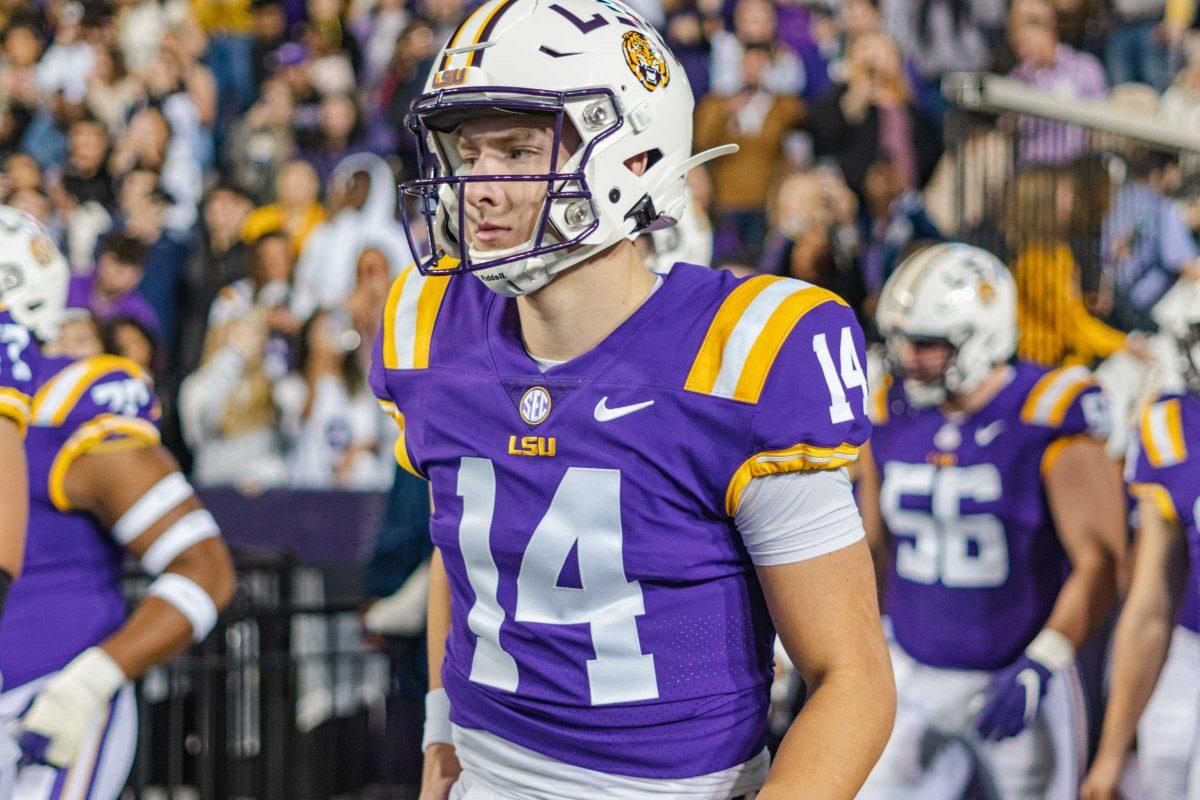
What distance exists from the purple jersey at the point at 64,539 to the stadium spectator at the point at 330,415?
4.05 m

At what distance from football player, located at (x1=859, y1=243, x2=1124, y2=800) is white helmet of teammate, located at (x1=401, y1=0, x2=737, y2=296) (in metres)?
2.48

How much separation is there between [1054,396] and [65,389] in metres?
2.55

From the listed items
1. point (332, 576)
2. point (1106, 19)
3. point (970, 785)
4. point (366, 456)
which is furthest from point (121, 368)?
point (1106, 19)

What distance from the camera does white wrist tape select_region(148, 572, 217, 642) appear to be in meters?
3.64

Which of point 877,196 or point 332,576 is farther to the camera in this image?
point 877,196

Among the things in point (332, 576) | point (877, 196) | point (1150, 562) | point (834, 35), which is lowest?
point (332, 576)

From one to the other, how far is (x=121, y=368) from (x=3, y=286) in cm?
31

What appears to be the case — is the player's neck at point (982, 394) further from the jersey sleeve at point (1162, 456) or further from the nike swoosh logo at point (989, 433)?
the jersey sleeve at point (1162, 456)

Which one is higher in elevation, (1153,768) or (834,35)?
(834,35)

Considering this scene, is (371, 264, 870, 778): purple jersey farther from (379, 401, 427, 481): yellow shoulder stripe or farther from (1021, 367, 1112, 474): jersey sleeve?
(1021, 367, 1112, 474): jersey sleeve

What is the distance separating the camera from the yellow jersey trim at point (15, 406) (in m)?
2.84

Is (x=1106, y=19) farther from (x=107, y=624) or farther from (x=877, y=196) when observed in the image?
(x=107, y=624)

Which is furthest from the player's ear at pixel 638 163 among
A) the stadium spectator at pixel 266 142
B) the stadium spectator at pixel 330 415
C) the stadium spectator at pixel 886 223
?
the stadium spectator at pixel 266 142

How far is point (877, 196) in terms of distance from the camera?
7.83 metres
